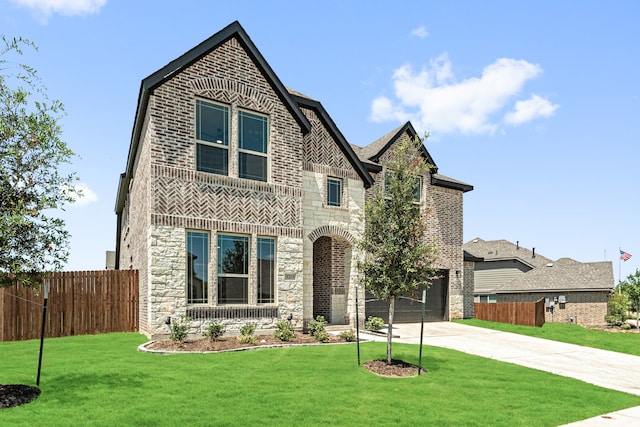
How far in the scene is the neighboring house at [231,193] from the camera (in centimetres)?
1448

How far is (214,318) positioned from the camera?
49.1 ft

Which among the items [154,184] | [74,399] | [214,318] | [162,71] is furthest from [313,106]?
[74,399]

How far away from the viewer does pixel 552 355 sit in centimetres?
1567

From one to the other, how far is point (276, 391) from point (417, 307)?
52.6 ft

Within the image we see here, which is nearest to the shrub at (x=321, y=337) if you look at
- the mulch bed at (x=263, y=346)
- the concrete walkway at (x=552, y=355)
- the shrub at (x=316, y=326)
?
the mulch bed at (x=263, y=346)

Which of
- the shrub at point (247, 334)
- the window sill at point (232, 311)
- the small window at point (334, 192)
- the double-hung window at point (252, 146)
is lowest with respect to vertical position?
the shrub at point (247, 334)

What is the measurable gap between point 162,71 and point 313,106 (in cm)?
670

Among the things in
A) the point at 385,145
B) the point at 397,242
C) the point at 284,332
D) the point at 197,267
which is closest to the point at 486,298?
the point at 385,145

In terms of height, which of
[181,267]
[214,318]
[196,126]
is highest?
[196,126]

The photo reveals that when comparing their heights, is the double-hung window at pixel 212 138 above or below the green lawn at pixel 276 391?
above

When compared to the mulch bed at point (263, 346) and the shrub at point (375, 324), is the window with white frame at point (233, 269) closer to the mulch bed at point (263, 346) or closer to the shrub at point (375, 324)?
the mulch bed at point (263, 346)

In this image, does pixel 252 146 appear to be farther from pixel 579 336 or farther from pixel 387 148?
pixel 579 336

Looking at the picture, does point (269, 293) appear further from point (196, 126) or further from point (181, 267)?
point (196, 126)

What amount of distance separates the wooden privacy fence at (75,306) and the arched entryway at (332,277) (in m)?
7.42
